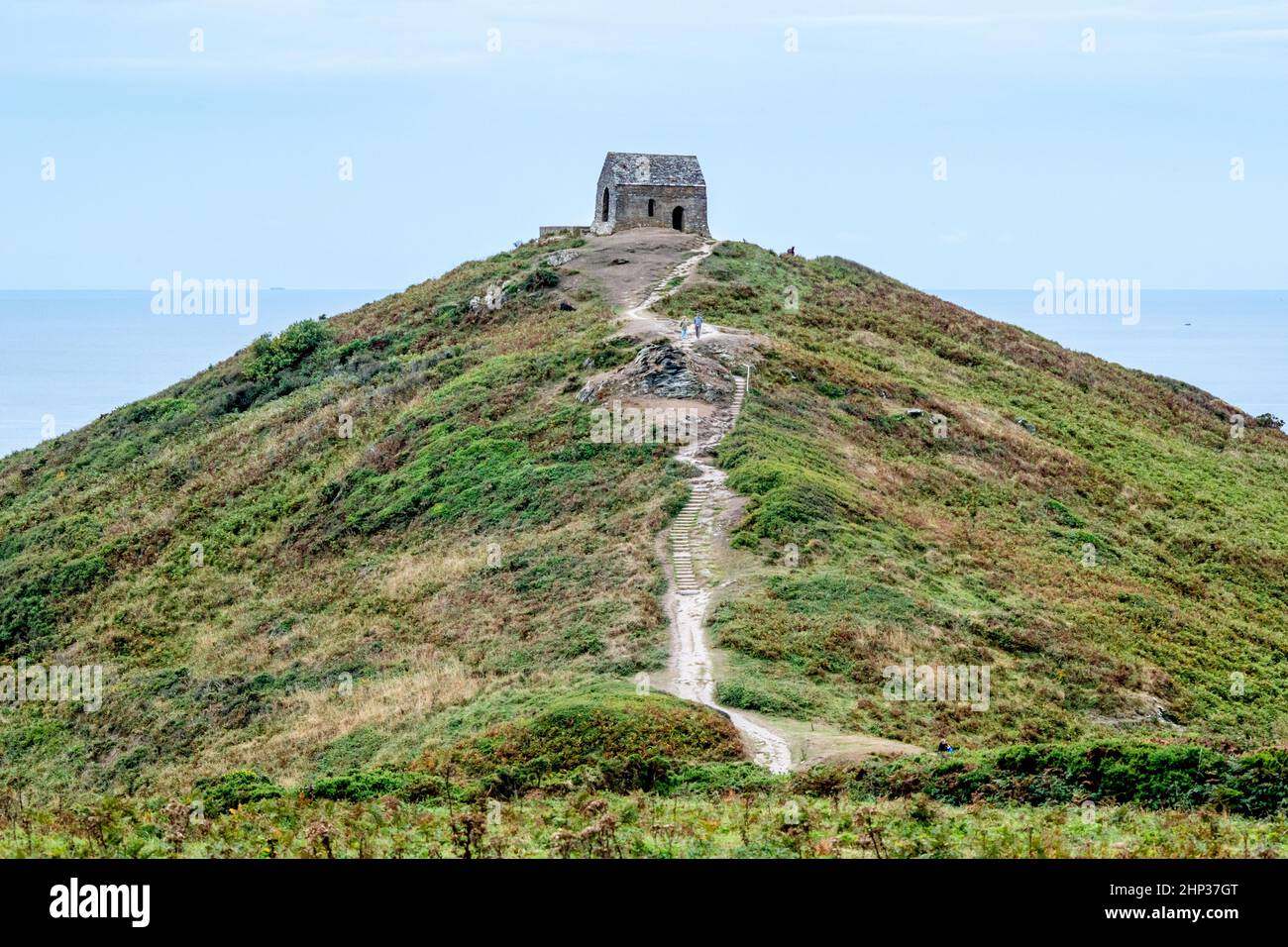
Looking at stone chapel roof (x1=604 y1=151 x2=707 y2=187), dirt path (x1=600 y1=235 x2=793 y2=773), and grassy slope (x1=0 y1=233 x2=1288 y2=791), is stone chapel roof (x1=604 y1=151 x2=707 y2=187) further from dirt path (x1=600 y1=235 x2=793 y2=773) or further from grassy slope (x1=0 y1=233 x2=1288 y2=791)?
dirt path (x1=600 y1=235 x2=793 y2=773)

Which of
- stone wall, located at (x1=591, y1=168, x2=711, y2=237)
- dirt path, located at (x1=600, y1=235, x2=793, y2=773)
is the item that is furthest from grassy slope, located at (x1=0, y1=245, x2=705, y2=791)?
stone wall, located at (x1=591, y1=168, x2=711, y2=237)

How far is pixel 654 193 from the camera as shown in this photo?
8056 centimetres

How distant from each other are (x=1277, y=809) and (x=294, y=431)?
47.0 meters

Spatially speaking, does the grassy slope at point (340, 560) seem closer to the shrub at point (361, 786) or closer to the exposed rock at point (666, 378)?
the exposed rock at point (666, 378)

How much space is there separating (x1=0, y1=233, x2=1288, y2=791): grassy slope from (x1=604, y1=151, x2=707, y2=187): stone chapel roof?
10141 mm

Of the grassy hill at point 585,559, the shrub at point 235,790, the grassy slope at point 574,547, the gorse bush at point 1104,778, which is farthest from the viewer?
the grassy slope at point 574,547

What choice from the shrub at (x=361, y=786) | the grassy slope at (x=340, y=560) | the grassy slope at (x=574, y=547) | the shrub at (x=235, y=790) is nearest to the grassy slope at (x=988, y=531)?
the grassy slope at (x=574, y=547)

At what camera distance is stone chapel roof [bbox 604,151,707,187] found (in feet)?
264

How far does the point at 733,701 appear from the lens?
28.8 meters

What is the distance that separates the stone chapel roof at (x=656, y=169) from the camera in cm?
8044

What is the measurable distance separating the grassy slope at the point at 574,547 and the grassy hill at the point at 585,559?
0.15 m

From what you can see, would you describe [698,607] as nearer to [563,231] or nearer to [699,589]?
[699,589]
